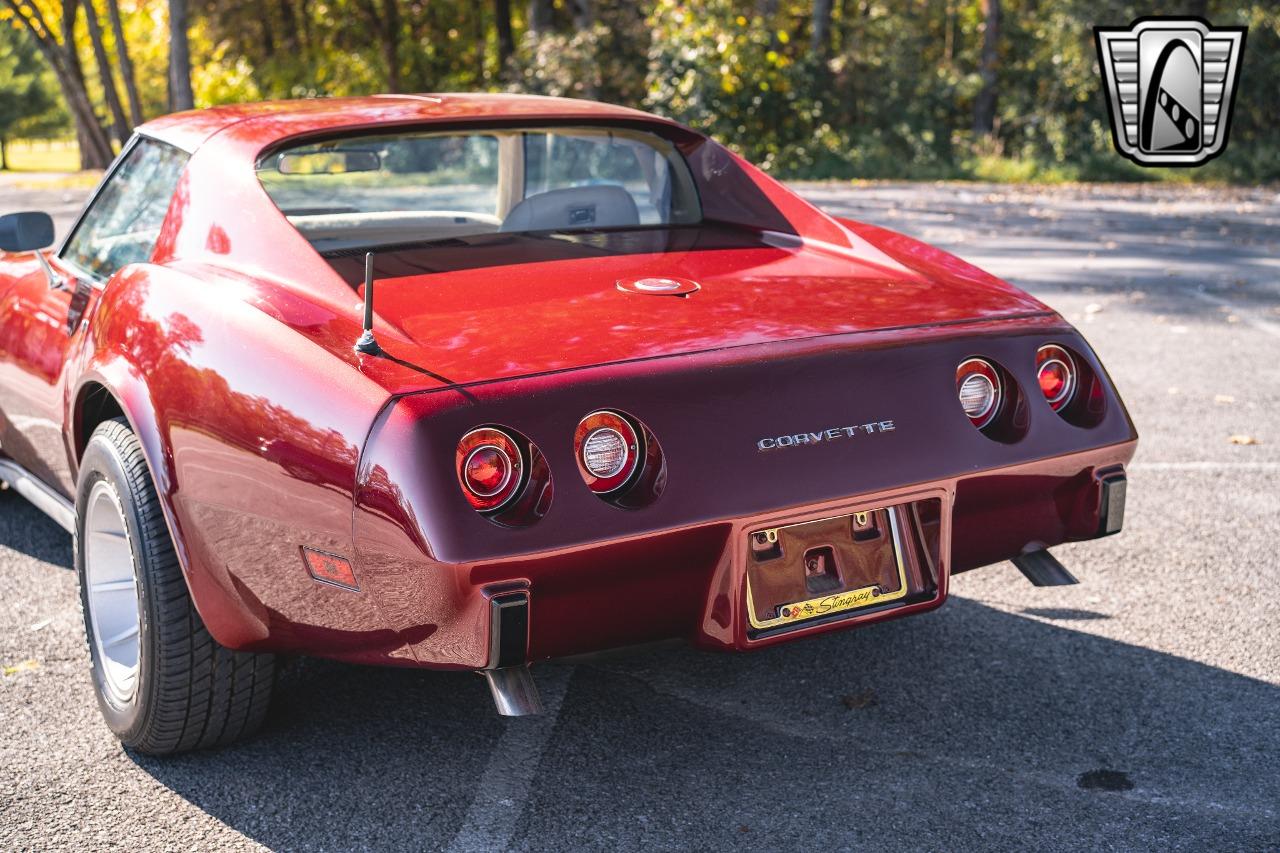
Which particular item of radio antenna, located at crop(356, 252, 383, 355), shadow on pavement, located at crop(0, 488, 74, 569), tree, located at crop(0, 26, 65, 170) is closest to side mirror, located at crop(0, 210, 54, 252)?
shadow on pavement, located at crop(0, 488, 74, 569)

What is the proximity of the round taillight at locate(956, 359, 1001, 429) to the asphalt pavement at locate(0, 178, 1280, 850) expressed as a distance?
756 millimetres

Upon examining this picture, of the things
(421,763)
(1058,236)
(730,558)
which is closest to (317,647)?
(421,763)

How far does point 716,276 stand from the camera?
3.20 metres

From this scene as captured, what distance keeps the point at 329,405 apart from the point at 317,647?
1.71 ft

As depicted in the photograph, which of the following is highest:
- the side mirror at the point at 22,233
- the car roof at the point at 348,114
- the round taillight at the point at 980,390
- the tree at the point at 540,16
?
the tree at the point at 540,16

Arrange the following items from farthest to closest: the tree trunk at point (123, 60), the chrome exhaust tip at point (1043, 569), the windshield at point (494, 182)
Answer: the tree trunk at point (123, 60)
the windshield at point (494, 182)
the chrome exhaust tip at point (1043, 569)

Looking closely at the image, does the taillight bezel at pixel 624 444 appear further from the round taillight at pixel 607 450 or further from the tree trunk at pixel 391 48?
the tree trunk at pixel 391 48

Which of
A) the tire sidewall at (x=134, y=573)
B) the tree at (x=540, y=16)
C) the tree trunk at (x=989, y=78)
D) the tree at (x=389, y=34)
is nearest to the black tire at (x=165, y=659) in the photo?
the tire sidewall at (x=134, y=573)

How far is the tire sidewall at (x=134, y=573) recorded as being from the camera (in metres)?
2.89

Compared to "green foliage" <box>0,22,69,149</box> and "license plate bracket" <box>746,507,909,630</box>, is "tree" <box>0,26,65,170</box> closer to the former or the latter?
"green foliage" <box>0,22,69,149</box>

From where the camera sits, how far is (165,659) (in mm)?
2865

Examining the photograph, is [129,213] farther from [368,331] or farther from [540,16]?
[540,16]

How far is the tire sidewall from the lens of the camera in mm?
2887

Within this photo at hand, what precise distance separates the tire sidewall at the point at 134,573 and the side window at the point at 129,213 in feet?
2.02
